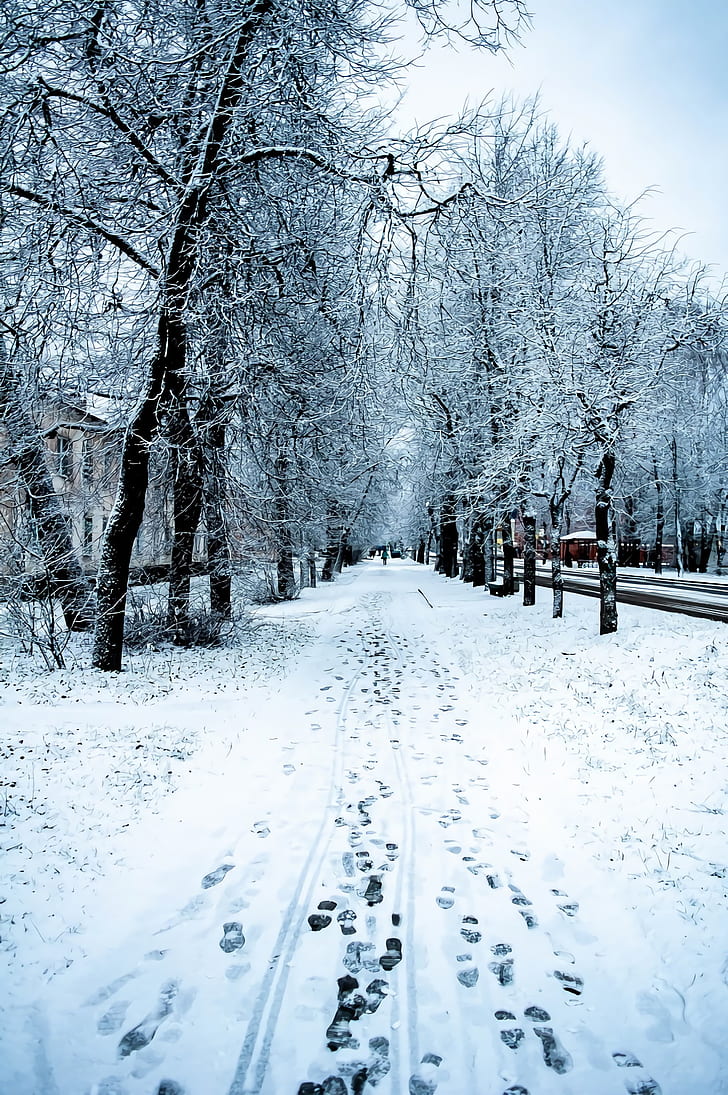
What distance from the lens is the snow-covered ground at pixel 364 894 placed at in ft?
8.71

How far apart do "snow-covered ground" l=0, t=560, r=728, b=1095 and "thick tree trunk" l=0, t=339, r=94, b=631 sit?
2731mm

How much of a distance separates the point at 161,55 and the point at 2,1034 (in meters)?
8.34

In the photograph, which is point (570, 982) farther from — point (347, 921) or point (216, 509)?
point (216, 509)

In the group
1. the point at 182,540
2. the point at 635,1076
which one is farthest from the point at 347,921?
the point at 182,540

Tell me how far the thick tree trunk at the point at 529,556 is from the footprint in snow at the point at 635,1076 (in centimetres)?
1571

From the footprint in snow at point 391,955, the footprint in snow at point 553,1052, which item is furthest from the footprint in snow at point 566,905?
the footprint in snow at point 391,955

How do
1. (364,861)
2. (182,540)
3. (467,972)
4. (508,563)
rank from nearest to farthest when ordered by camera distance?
(467,972)
(364,861)
(182,540)
(508,563)

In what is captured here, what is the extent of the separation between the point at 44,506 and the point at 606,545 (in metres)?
11.3

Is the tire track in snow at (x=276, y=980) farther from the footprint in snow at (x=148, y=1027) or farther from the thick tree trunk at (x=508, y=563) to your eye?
the thick tree trunk at (x=508, y=563)

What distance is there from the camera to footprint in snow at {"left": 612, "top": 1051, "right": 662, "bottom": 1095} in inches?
98.9

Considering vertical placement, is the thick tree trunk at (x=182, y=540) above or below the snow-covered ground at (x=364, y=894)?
above

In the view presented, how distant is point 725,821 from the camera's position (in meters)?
4.63

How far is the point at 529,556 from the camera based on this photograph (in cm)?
1852

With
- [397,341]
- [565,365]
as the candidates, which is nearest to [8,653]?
[397,341]
